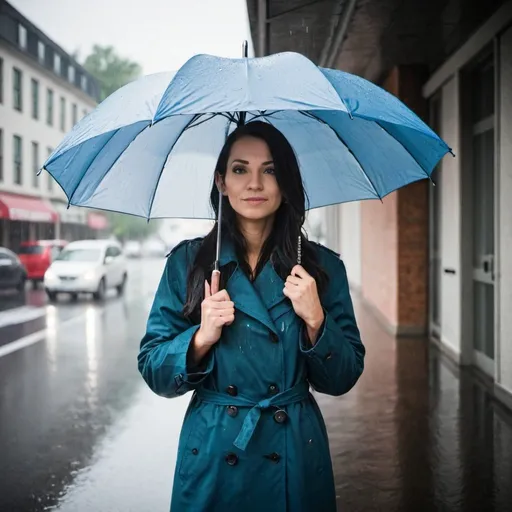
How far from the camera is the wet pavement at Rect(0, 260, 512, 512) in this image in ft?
14.2

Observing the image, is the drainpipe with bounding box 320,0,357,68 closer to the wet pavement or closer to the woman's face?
the wet pavement

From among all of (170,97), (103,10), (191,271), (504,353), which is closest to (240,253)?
(191,271)

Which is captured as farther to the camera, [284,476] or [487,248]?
[487,248]

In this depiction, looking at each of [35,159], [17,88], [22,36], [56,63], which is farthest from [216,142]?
[56,63]

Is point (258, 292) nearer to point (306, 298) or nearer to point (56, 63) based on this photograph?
point (306, 298)

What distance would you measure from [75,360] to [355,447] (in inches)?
198

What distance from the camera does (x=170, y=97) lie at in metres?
1.99

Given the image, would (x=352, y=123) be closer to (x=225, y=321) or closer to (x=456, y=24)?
(x=225, y=321)

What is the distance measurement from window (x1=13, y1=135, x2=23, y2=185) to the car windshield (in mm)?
2487

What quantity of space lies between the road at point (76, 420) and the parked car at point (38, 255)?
1.25ft

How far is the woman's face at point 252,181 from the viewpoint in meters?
2.20

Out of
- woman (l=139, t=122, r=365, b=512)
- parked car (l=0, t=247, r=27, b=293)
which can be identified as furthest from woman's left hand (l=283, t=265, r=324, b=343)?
parked car (l=0, t=247, r=27, b=293)

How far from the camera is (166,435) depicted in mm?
5578

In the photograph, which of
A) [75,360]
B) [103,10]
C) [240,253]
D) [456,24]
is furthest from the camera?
[103,10]
